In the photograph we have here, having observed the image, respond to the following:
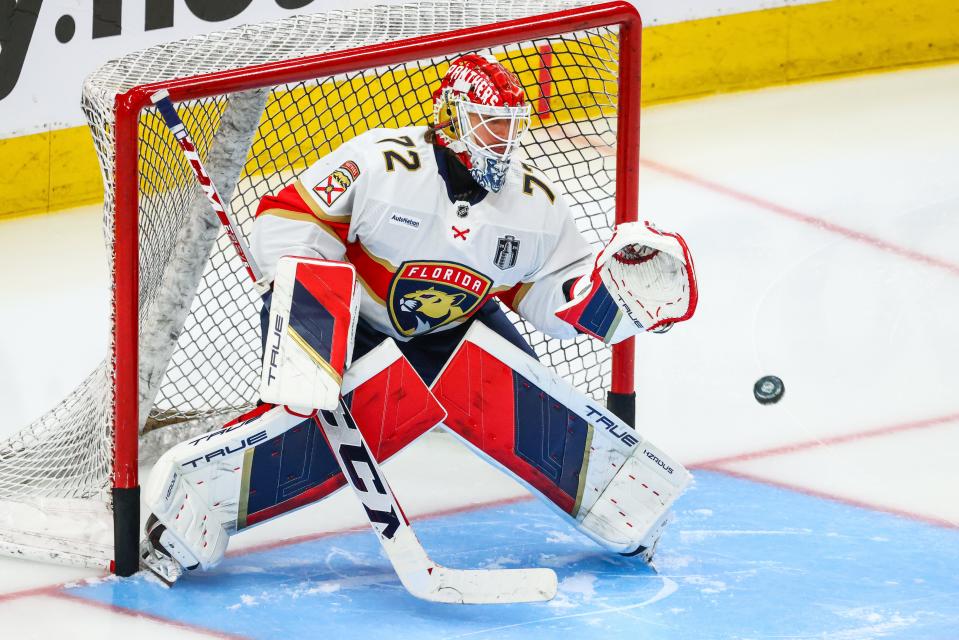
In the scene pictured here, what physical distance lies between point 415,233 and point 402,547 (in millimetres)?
539

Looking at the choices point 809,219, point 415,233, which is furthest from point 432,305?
point 809,219

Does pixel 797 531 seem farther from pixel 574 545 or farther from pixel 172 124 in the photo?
pixel 172 124

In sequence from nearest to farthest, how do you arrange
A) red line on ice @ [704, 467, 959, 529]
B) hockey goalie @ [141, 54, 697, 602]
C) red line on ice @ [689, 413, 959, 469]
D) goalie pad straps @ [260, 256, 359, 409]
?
1. goalie pad straps @ [260, 256, 359, 409]
2. hockey goalie @ [141, 54, 697, 602]
3. red line on ice @ [704, 467, 959, 529]
4. red line on ice @ [689, 413, 959, 469]

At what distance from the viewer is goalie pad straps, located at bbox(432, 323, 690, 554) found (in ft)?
8.49

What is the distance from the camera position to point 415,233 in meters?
2.51

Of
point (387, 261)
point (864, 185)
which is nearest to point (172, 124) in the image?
point (387, 261)

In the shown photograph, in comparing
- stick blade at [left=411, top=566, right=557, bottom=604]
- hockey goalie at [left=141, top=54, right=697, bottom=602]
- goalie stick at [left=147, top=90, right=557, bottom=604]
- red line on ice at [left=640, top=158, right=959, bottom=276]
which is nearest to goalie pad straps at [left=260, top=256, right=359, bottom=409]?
hockey goalie at [left=141, top=54, right=697, bottom=602]

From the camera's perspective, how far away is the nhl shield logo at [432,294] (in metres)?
2.55

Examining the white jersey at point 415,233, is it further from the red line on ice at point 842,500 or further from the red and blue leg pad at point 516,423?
the red line on ice at point 842,500

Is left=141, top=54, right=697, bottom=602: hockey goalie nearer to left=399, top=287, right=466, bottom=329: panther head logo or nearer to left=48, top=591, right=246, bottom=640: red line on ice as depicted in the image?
left=399, top=287, right=466, bottom=329: panther head logo

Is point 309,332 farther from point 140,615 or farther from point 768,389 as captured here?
point 768,389

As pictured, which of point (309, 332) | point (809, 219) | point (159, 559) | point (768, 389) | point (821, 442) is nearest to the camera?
point (309, 332)

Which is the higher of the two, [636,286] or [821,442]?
[636,286]

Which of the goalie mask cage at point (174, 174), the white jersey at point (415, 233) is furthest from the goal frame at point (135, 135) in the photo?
the white jersey at point (415, 233)
